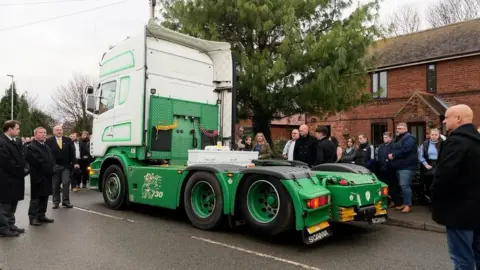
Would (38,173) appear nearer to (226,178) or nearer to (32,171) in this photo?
(32,171)

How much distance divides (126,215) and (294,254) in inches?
157

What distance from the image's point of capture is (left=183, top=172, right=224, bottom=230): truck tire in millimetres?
6438

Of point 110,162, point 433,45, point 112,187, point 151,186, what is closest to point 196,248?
point 151,186

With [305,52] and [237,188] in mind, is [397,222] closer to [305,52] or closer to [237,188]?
[237,188]

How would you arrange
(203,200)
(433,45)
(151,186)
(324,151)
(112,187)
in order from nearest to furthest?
(203,200)
(151,186)
(324,151)
(112,187)
(433,45)

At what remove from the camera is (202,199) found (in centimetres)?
693

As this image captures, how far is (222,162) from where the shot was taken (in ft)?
24.2

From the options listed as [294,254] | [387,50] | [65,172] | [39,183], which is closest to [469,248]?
[294,254]

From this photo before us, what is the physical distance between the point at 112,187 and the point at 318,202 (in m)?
5.03


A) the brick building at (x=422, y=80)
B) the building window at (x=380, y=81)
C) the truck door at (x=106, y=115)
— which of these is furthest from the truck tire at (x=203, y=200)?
the building window at (x=380, y=81)

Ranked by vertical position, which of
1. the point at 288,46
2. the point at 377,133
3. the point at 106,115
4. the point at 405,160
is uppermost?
the point at 288,46

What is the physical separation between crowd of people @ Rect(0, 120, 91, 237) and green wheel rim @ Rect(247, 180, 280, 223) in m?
3.66

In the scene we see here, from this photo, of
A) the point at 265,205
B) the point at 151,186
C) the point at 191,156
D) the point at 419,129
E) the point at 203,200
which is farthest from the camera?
the point at 419,129

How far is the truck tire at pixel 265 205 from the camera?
5555 mm
